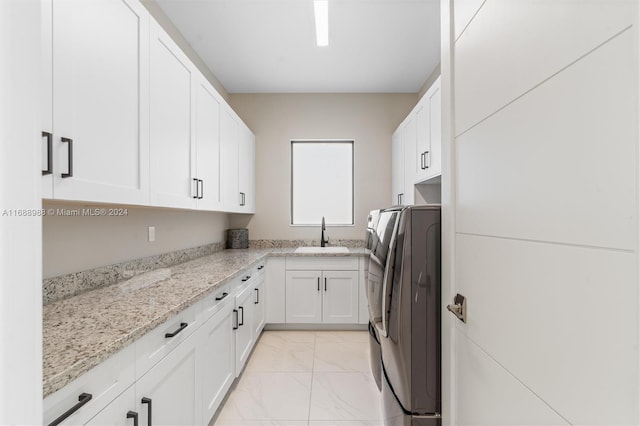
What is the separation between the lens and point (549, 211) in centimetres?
62

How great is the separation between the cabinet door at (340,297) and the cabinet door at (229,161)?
117 cm

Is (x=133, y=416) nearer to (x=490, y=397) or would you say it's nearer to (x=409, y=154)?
(x=490, y=397)

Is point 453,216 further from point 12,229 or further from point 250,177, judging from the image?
point 250,177

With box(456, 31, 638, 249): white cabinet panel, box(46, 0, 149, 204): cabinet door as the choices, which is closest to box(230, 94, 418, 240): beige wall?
box(46, 0, 149, 204): cabinet door

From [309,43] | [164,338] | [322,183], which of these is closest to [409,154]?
[322,183]

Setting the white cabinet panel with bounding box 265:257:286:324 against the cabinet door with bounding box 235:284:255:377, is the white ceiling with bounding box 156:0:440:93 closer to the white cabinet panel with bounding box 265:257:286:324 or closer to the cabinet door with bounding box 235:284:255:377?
the white cabinet panel with bounding box 265:257:286:324

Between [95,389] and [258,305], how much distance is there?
215 cm

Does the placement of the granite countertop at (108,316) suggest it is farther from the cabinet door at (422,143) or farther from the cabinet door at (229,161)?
the cabinet door at (422,143)

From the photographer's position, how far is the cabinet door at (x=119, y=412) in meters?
0.89

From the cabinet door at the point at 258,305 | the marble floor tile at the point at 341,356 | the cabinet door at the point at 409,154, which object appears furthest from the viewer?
the cabinet door at the point at 409,154

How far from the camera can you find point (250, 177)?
3.68 meters

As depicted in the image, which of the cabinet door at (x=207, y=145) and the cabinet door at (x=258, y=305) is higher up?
the cabinet door at (x=207, y=145)

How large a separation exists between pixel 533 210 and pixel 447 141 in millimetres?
520

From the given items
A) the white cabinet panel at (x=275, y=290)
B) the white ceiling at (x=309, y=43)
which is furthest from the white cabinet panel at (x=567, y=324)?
the white cabinet panel at (x=275, y=290)
